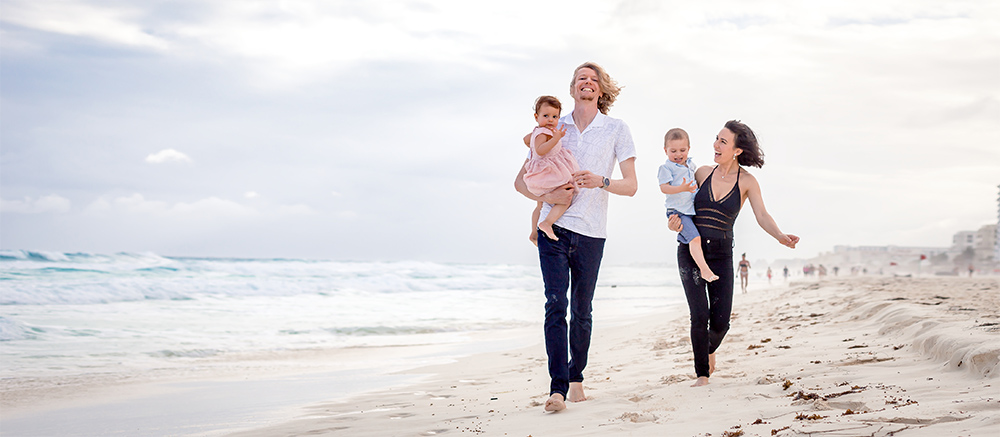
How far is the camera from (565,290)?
3.61m

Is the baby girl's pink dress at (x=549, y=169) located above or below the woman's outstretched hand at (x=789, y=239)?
above

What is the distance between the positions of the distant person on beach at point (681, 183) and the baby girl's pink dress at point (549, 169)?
29.2 inches

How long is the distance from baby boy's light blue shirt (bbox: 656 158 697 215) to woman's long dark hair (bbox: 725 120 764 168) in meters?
0.33

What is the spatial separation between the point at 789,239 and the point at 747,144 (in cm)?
66

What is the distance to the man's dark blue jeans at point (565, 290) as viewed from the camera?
360 centimetres

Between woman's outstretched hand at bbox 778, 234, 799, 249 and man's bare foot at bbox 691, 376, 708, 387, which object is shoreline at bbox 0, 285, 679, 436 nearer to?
man's bare foot at bbox 691, 376, 708, 387

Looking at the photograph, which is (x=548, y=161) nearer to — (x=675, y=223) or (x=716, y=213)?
(x=675, y=223)

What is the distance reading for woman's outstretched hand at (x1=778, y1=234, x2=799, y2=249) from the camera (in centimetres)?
389

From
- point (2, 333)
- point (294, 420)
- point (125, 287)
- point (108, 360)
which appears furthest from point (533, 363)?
point (125, 287)

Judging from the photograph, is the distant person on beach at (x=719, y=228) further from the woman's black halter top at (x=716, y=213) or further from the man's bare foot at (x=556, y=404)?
the man's bare foot at (x=556, y=404)

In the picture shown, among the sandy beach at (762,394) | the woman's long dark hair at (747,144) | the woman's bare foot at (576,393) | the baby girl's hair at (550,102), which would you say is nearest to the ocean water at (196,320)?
the sandy beach at (762,394)

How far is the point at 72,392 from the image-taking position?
580 cm

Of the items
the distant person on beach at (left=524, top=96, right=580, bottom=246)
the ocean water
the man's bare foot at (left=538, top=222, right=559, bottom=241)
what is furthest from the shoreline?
the distant person on beach at (left=524, top=96, right=580, bottom=246)

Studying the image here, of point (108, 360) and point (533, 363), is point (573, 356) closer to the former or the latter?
point (533, 363)
